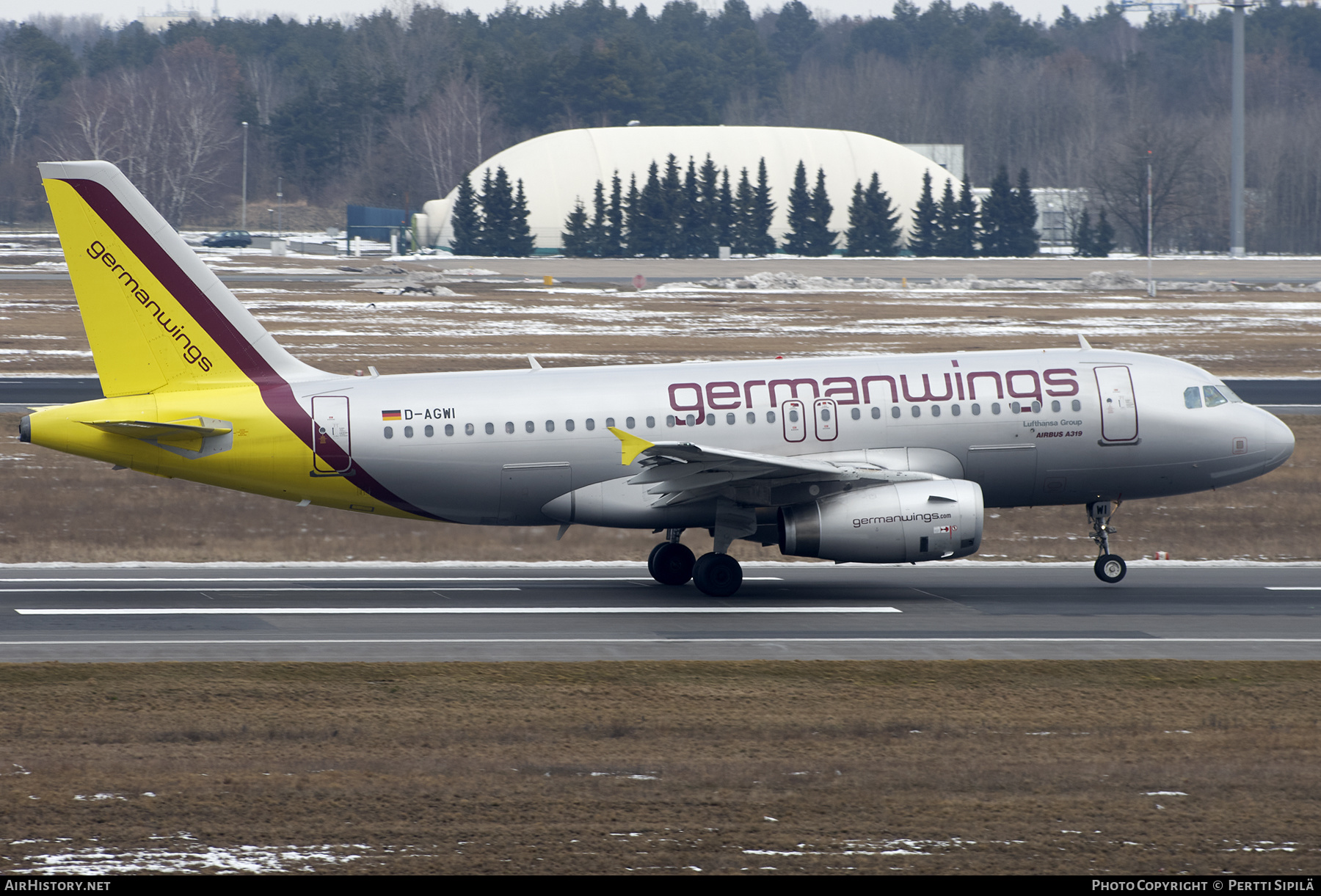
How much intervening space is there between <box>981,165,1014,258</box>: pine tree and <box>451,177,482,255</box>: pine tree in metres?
49.6

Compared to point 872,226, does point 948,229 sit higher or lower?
lower

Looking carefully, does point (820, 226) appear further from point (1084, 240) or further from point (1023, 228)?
point (1084, 240)

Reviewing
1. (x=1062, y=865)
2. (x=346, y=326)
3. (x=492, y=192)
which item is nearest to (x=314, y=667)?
(x=1062, y=865)

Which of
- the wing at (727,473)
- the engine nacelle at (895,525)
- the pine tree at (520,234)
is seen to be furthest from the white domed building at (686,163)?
the engine nacelle at (895,525)

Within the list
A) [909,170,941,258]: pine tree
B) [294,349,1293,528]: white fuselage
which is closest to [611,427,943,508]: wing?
[294,349,1293,528]: white fuselage

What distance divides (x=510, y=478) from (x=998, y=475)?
8688 mm

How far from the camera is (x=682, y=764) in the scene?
16234 millimetres


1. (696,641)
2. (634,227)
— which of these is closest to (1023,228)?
(634,227)

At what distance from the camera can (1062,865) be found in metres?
13.0

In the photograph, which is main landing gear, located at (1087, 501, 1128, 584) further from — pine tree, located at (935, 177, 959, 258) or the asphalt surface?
pine tree, located at (935, 177, 959, 258)

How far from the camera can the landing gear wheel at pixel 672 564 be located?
1105 inches

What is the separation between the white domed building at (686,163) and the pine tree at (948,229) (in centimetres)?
523

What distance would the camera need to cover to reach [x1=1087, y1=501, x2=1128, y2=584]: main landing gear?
2816 centimetres

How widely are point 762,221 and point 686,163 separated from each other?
13.3 metres
